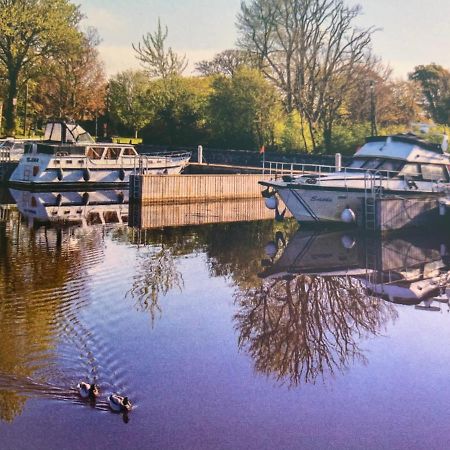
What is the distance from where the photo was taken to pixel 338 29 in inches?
2242

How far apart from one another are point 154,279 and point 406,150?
48.4ft

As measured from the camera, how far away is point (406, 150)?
2833cm

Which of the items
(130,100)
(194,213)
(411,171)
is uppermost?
(130,100)

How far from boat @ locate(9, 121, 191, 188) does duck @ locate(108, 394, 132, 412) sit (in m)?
30.3

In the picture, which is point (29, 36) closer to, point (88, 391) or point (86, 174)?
point (86, 174)

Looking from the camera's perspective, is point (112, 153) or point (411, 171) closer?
point (411, 171)

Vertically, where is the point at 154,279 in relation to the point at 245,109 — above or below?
below

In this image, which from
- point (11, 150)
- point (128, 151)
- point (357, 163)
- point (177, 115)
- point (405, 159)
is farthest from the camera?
point (177, 115)

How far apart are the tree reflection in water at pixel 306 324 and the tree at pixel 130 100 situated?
49.4 metres

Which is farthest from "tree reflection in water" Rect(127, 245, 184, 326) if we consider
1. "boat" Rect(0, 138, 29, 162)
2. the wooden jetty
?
"boat" Rect(0, 138, 29, 162)

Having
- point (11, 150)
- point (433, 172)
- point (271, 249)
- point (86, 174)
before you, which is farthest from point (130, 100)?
point (271, 249)

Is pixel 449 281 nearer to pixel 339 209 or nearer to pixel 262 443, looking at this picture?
pixel 339 209

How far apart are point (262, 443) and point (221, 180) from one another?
99.9ft

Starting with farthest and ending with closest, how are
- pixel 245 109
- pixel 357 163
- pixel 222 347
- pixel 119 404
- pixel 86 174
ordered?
pixel 245 109 < pixel 86 174 < pixel 357 163 < pixel 222 347 < pixel 119 404
